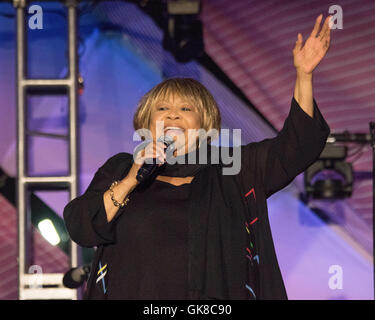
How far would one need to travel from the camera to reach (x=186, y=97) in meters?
1.80

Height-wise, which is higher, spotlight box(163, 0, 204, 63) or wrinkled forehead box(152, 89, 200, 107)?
spotlight box(163, 0, 204, 63)

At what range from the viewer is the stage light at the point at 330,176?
131 inches

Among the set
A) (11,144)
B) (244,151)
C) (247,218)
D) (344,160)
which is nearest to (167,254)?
(247,218)

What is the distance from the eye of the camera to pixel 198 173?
1.74 meters

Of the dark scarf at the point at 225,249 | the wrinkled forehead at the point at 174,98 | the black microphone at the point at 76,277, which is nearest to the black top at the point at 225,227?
the dark scarf at the point at 225,249

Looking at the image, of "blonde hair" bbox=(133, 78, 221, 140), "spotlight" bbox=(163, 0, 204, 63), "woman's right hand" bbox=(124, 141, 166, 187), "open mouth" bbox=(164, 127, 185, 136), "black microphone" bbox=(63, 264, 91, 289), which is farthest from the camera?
"spotlight" bbox=(163, 0, 204, 63)

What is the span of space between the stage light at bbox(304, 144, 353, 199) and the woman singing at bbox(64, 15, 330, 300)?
5.61ft

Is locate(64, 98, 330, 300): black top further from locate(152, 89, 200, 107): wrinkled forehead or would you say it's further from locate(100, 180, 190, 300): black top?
locate(152, 89, 200, 107): wrinkled forehead

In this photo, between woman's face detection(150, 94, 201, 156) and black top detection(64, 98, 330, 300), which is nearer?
black top detection(64, 98, 330, 300)

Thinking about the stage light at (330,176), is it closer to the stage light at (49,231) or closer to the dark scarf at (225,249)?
the stage light at (49,231)

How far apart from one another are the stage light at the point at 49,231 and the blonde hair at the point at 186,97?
5.54ft

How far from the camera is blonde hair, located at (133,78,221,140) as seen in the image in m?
1.81

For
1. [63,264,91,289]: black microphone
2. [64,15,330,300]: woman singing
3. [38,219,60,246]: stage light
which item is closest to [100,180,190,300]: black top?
[64,15,330,300]: woman singing
